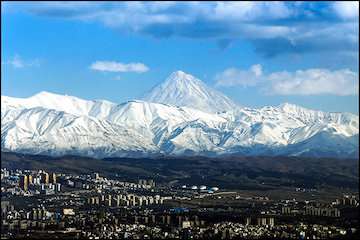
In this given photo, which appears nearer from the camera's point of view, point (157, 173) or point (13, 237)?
point (13, 237)

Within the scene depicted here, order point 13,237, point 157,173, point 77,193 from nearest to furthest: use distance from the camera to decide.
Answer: point 13,237 < point 77,193 < point 157,173

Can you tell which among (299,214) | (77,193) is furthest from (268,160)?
(299,214)

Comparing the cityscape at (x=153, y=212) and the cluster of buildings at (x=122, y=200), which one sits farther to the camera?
the cluster of buildings at (x=122, y=200)

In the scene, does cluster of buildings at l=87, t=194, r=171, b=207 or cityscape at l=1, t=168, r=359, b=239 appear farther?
cluster of buildings at l=87, t=194, r=171, b=207

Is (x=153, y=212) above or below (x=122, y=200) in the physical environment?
below

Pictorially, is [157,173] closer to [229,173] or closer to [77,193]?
[229,173]

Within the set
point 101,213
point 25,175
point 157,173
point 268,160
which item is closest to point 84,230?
point 101,213

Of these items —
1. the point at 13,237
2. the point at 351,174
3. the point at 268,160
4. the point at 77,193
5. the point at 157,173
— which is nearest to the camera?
the point at 13,237

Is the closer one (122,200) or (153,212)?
(153,212)

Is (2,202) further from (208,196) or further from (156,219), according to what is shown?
(208,196)
